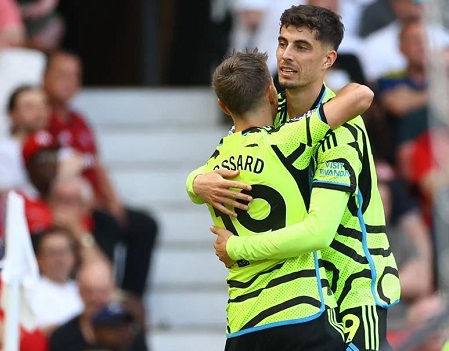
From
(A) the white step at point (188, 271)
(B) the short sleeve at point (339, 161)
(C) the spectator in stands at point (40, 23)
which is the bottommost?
(A) the white step at point (188, 271)

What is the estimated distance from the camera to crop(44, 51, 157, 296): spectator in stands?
893 centimetres

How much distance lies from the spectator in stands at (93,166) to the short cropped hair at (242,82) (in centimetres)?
436

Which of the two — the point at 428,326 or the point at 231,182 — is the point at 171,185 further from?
the point at 231,182

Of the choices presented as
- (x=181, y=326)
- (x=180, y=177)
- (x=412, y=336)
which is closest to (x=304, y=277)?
(x=412, y=336)

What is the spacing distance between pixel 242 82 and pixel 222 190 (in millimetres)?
374

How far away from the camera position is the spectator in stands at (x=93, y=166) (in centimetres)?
893

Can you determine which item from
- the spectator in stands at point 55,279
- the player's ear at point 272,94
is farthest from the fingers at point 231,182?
the spectator in stands at point 55,279

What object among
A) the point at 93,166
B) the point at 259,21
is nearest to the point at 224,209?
the point at 93,166

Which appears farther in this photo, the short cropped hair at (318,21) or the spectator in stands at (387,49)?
the spectator in stands at (387,49)

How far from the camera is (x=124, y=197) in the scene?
981 cm

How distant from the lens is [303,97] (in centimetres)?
471

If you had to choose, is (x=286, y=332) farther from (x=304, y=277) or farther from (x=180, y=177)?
(x=180, y=177)

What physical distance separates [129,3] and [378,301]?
763cm

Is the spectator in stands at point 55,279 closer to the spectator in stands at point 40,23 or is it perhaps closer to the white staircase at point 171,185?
the white staircase at point 171,185
